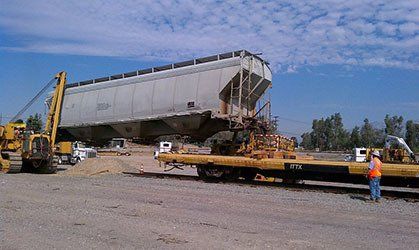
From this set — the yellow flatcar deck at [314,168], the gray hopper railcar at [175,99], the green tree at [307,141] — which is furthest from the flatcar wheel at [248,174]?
the green tree at [307,141]

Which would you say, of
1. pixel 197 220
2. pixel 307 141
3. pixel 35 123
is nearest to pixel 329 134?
pixel 307 141

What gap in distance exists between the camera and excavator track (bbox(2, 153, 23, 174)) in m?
20.4

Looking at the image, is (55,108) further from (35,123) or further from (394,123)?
(394,123)

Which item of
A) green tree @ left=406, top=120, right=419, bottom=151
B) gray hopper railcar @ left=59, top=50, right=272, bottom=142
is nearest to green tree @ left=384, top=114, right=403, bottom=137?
green tree @ left=406, top=120, right=419, bottom=151

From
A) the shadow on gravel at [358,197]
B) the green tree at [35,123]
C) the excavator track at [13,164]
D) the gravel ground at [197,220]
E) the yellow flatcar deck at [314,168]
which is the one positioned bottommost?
the gravel ground at [197,220]

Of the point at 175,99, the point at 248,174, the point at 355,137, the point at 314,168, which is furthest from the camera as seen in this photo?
the point at 355,137

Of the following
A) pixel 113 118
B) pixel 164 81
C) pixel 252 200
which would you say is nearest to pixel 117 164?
pixel 113 118

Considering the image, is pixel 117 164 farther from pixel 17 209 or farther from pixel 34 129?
pixel 17 209

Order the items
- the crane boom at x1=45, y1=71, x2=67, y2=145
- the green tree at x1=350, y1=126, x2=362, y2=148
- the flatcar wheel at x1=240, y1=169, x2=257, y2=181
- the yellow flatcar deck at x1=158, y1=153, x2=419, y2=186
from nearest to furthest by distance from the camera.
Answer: the yellow flatcar deck at x1=158, y1=153, x2=419, y2=186
the flatcar wheel at x1=240, y1=169, x2=257, y2=181
the crane boom at x1=45, y1=71, x2=67, y2=145
the green tree at x1=350, y1=126, x2=362, y2=148

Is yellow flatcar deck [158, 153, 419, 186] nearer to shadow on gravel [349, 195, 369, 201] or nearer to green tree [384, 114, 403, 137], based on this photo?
shadow on gravel [349, 195, 369, 201]

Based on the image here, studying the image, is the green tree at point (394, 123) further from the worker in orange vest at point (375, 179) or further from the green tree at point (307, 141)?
the worker in orange vest at point (375, 179)

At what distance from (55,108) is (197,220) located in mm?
15694

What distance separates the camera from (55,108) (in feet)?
72.6

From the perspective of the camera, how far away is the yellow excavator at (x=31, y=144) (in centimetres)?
2083
